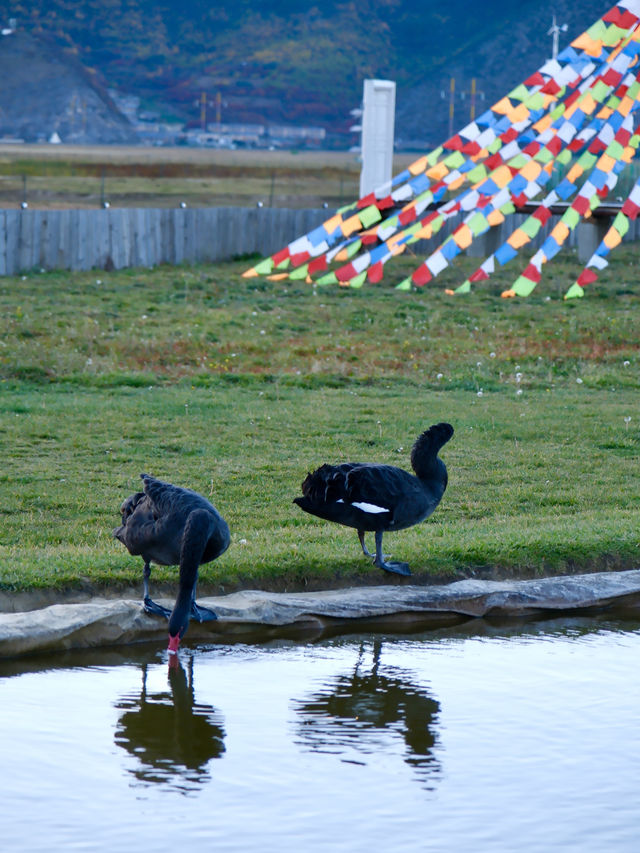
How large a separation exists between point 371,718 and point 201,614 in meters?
1.20

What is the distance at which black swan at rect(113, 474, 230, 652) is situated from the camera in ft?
21.3

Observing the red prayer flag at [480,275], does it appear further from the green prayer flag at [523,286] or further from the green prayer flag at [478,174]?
the green prayer flag at [478,174]

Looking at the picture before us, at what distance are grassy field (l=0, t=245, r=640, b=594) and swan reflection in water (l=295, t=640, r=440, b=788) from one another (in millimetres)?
1195

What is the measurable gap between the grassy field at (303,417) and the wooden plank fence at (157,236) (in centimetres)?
103

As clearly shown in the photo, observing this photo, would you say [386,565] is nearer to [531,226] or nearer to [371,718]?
[371,718]

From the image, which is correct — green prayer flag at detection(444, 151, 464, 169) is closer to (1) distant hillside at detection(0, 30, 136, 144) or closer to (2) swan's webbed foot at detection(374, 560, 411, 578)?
(2) swan's webbed foot at detection(374, 560, 411, 578)

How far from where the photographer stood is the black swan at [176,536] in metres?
6.50

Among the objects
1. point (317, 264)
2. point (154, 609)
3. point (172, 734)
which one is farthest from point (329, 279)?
point (172, 734)

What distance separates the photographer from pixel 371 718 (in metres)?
6.34

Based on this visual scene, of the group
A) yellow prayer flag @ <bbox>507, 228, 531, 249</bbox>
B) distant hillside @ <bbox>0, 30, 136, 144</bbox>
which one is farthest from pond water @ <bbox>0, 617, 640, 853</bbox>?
distant hillside @ <bbox>0, 30, 136, 144</bbox>

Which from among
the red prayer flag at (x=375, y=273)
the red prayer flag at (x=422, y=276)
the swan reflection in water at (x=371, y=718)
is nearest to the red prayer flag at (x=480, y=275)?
the red prayer flag at (x=422, y=276)

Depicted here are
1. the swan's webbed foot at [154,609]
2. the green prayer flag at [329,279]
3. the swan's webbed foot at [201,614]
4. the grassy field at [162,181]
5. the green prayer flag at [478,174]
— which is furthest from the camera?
the grassy field at [162,181]

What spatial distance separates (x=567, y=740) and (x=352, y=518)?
2022 mm

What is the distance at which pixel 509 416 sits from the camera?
12.6 metres
